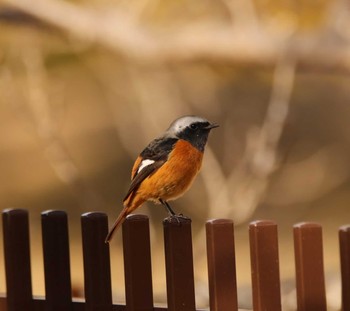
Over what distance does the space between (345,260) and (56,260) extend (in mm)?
1266

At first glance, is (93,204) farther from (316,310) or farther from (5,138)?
(316,310)

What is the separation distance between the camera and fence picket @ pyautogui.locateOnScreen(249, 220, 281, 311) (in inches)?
138

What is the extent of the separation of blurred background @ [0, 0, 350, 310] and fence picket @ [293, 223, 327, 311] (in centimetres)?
225

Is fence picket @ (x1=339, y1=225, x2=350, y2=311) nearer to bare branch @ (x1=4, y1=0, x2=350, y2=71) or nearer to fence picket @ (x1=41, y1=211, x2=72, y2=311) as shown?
fence picket @ (x1=41, y1=211, x2=72, y2=311)

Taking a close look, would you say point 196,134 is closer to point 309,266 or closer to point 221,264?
point 221,264

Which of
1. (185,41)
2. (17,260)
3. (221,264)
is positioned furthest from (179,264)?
(185,41)

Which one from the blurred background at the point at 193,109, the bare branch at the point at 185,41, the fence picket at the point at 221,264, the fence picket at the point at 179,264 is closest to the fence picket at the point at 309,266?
the fence picket at the point at 221,264

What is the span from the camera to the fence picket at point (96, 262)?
3.87 metres

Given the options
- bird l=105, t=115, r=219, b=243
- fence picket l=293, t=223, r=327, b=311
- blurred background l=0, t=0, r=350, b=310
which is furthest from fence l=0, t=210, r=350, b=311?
blurred background l=0, t=0, r=350, b=310

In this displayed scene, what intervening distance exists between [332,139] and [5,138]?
6270 millimetres

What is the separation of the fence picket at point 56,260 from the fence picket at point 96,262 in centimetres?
15

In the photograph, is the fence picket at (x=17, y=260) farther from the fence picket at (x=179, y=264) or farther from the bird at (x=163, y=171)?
the fence picket at (x=179, y=264)

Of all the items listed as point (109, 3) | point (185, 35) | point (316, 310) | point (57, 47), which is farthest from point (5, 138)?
point (316, 310)

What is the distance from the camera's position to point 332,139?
13688 millimetres
